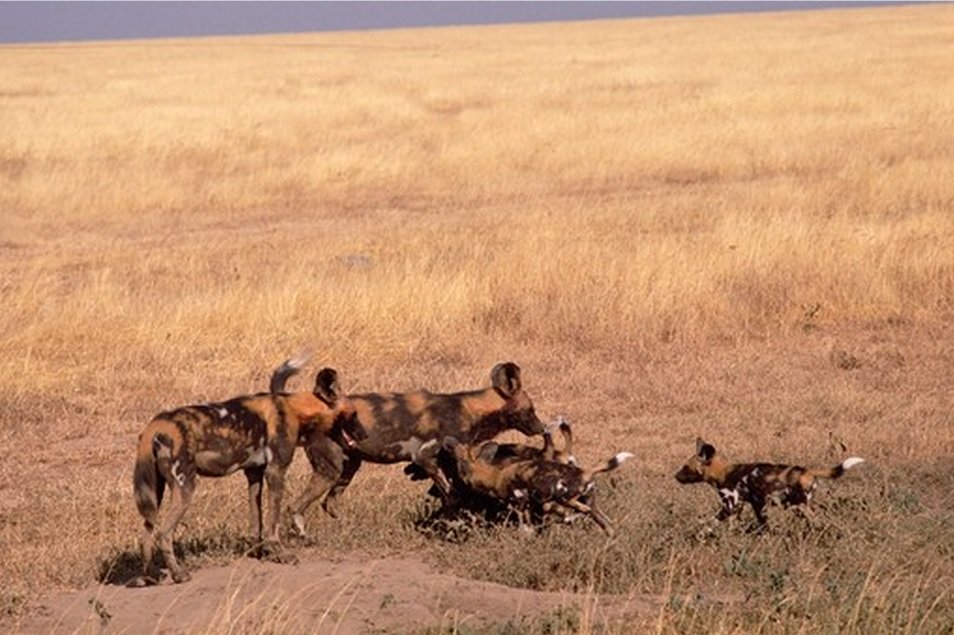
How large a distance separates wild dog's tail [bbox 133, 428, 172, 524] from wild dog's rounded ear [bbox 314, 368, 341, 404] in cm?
85

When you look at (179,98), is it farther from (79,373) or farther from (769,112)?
(79,373)

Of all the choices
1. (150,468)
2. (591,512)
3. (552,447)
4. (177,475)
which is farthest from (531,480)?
(150,468)

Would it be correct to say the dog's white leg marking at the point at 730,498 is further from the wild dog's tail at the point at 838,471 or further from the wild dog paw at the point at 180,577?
the wild dog paw at the point at 180,577

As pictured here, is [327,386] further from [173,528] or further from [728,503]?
Answer: [728,503]

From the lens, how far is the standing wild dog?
745 cm

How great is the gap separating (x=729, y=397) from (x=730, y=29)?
58397 millimetres

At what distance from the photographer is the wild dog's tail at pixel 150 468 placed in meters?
6.62

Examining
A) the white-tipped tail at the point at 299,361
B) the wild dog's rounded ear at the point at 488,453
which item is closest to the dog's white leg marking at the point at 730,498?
the wild dog's rounded ear at the point at 488,453

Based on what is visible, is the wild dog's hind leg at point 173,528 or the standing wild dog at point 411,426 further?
the standing wild dog at point 411,426

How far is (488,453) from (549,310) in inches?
199

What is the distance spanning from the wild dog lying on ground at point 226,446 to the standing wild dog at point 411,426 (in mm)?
142

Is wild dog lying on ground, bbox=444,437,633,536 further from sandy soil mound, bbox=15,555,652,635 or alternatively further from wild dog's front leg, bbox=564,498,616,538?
sandy soil mound, bbox=15,555,652,635

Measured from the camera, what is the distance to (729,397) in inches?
419

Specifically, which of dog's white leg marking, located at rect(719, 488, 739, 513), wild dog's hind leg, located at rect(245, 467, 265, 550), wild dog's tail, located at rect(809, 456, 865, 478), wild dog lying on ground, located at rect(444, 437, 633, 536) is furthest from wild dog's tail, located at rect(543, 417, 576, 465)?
wild dog's hind leg, located at rect(245, 467, 265, 550)
